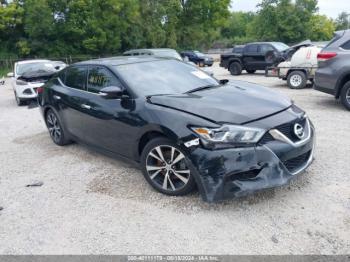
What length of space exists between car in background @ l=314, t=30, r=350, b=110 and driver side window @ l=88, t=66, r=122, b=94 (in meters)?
5.15

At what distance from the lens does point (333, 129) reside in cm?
636

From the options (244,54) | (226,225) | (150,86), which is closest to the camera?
(226,225)

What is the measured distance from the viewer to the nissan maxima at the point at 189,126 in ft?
11.4

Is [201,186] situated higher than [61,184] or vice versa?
[201,186]

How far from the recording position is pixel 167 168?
156 inches

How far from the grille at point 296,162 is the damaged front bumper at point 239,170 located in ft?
0.36

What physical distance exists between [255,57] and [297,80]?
19.4 feet

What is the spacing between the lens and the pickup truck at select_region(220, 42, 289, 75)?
16406mm

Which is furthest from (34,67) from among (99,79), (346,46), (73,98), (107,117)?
(346,46)

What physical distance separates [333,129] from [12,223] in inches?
213

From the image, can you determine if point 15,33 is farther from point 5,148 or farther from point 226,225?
point 226,225

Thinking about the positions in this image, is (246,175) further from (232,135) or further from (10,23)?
(10,23)

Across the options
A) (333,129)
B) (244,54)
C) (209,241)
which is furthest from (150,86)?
(244,54)

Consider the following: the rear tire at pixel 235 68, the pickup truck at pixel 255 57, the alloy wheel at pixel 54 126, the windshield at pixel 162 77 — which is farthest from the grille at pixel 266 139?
the rear tire at pixel 235 68
